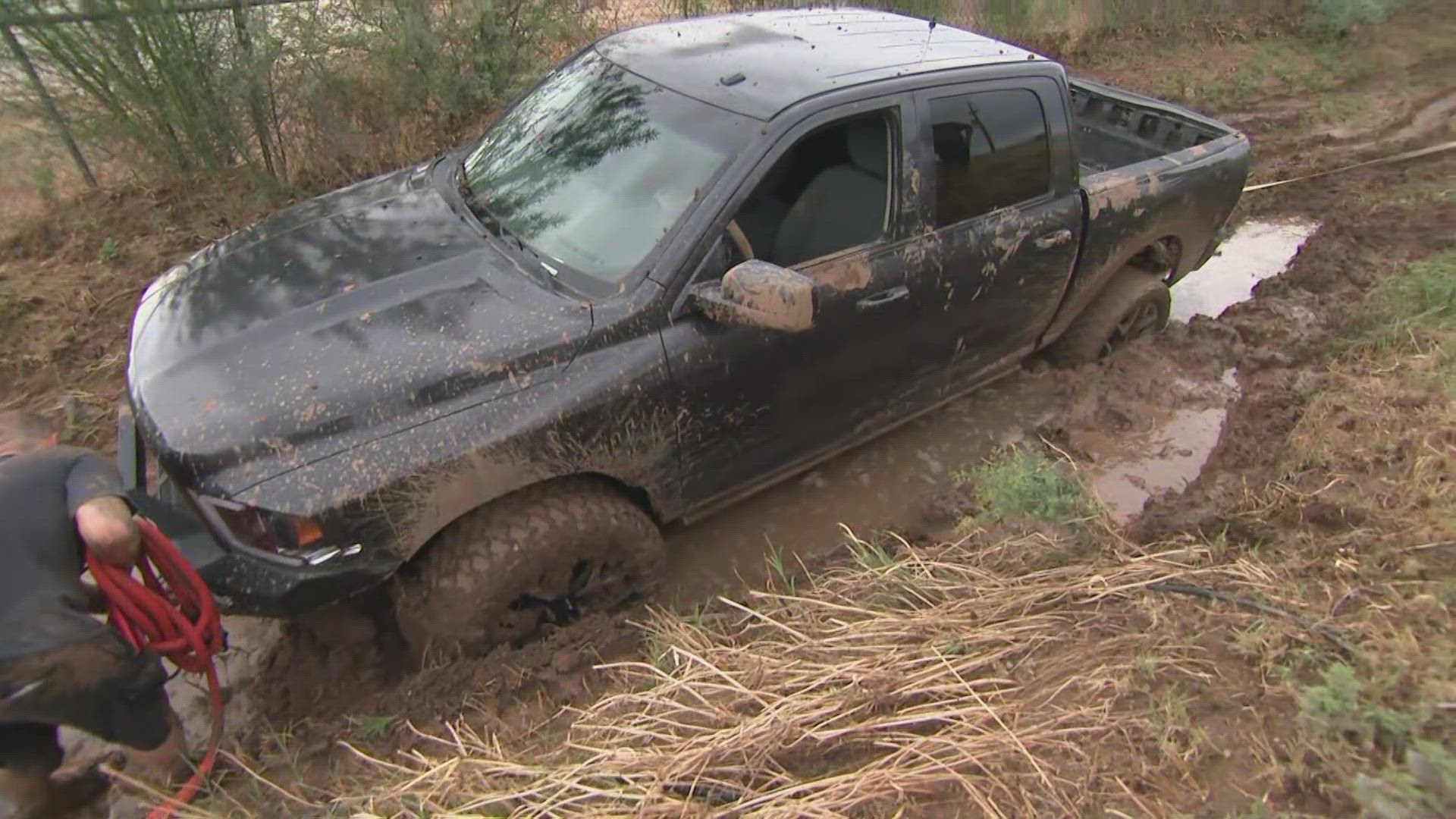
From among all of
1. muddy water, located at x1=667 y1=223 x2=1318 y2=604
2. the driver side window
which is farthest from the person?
the driver side window

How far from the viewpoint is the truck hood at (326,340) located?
7.98 ft

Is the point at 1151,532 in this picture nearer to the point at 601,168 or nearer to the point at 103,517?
the point at 601,168

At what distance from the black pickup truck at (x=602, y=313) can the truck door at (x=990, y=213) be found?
1cm

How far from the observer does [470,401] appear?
2602mm

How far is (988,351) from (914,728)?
2098mm

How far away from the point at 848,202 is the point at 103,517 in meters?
2.55

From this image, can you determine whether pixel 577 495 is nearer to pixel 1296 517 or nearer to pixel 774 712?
pixel 774 712

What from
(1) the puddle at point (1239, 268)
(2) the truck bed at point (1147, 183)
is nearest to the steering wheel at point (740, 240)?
(2) the truck bed at point (1147, 183)

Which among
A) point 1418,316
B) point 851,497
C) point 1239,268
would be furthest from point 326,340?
point 1239,268

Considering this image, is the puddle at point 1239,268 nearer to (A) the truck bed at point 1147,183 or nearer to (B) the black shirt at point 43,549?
(A) the truck bed at point 1147,183

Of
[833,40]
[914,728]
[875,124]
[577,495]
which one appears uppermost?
[833,40]

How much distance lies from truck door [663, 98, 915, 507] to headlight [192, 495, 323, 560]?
1.19 metres

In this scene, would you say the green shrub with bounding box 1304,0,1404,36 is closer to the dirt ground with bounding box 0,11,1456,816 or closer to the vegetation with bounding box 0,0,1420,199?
the dirt ground with bounding box 0,11,1456,816

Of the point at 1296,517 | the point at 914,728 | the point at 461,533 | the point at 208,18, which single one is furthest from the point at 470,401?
the point at 208,18
